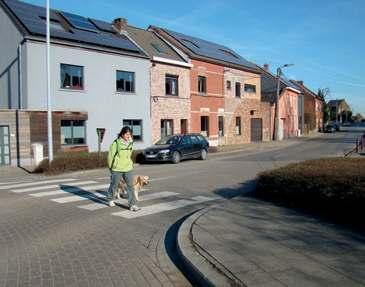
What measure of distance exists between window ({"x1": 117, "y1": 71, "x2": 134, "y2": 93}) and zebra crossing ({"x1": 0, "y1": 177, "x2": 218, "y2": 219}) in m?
13.0

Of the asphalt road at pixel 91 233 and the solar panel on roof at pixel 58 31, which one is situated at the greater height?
the solar panel on roof at pixel 58 31

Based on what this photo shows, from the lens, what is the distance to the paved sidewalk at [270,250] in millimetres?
5102

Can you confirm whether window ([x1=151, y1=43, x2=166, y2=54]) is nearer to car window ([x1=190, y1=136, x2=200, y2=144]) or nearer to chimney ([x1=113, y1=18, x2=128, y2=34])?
chimney ([x1=113, y1=18, x2=128, y2=34])

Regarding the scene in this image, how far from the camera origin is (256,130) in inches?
1837

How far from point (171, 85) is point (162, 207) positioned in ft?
74.4

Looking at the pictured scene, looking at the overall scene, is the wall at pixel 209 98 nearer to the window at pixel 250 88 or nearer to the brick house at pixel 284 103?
the window at pixel 250 88

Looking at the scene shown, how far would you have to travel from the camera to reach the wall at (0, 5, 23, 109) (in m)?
23.4

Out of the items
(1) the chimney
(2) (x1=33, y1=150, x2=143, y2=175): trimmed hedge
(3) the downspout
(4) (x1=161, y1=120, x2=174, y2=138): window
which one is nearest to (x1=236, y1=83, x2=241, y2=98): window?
(4) (x1=161, y1=120, x2=174, y2=138): window

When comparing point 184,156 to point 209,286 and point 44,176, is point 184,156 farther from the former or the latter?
point 209,286

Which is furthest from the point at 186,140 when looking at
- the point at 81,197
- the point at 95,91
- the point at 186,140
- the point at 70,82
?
the point at 81,197

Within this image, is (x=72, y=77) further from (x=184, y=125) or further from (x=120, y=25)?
(x=184, y=125)

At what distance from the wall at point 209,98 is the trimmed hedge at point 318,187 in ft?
79.3

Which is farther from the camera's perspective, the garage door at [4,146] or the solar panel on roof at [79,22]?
the solar panel on roof at [79,22]

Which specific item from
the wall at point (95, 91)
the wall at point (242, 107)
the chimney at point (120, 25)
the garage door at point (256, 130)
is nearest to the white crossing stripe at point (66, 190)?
the wall at point (95, 91)
